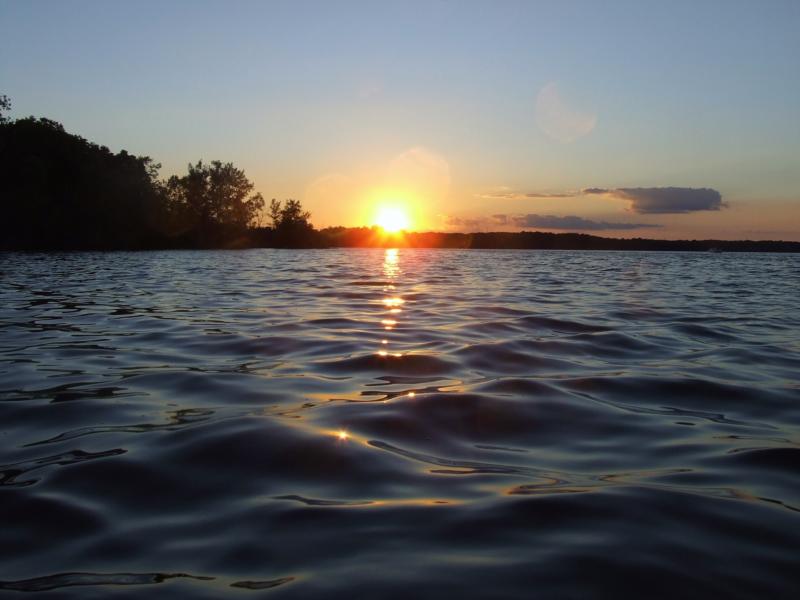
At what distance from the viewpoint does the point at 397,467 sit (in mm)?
3643

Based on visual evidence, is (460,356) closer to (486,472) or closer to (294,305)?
(486,472)

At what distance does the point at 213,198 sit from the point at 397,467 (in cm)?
12146

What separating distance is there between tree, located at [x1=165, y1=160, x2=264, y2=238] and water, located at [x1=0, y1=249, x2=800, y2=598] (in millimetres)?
113234

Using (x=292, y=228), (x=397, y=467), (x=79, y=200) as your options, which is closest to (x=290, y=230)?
(x=292, y=228)

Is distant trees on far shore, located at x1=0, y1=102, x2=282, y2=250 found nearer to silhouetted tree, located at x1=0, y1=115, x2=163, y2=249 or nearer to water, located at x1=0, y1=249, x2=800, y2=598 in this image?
silhouetted tree, located at x1=0, y1=115, x2=163, y2=249

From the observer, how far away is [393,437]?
165 inches

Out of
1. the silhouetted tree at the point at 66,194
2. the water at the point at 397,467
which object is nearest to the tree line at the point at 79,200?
the silhouetted tree at the point at 66,194

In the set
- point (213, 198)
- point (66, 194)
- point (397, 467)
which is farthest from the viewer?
point (213, 198)

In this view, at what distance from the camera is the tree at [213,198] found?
11606 cm

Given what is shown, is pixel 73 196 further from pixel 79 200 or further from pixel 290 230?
pixel 290 230

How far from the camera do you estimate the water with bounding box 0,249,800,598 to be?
244cm

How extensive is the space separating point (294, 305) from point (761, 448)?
32.9ft

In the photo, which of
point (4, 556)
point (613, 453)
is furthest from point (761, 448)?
point (4, 556)

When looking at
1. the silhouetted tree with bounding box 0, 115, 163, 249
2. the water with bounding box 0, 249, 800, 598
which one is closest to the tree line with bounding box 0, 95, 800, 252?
the silhouetted tree with bounding box 0, 115, 163, 249
